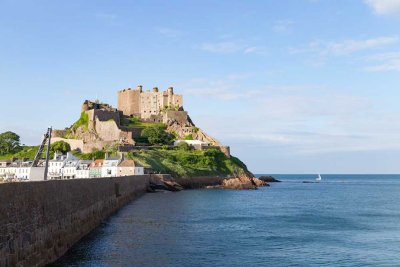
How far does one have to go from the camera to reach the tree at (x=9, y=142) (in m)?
114

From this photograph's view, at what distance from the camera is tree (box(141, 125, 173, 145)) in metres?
111

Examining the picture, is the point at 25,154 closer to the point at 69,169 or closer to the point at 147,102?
the point at 69,169

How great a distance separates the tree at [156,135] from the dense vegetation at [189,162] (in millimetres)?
5366

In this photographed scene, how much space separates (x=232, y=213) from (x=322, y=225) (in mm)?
12318

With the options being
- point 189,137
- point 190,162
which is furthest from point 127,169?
point 189,137

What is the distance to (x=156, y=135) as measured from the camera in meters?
111

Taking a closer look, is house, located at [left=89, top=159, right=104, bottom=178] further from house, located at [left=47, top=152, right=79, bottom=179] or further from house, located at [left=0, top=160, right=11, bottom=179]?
house, located at [left=0, top=160, right=11, bottom=179]

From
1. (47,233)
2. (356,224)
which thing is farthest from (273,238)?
(47,233)

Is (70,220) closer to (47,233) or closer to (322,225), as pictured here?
(47,233)

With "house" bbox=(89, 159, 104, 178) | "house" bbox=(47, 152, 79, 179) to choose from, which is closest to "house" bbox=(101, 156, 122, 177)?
"house" bbox=(89, 159, 104, 178)

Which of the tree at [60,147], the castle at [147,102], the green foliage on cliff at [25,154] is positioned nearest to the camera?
the tree at [60,147]

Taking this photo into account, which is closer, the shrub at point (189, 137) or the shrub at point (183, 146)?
the shrub at point (183, 146)

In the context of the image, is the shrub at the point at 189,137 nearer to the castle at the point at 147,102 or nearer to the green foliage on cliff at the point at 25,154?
the castle at the point at 147,102

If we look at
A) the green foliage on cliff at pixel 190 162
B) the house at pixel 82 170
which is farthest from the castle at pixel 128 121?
the house at pixel 82 170
